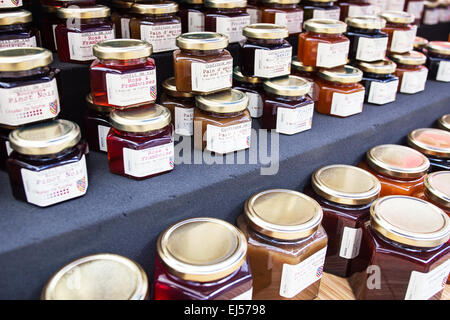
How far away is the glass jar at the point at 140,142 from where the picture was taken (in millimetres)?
1005

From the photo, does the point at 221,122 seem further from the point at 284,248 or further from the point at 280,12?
the point at 280,12

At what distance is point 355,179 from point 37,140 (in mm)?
849

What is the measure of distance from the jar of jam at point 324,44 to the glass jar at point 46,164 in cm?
84

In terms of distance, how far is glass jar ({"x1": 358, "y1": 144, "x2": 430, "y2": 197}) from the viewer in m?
1.31

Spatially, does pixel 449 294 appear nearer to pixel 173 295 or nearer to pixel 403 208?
pixel 403 208

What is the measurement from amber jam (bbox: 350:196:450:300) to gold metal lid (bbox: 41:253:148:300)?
562mm

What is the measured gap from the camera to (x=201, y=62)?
1.12 m

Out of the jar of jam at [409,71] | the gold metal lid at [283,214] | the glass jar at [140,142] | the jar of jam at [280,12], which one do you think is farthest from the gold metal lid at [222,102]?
the jar of jam at [409,71]

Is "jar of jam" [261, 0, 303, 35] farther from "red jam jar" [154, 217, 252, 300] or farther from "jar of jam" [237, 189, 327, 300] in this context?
"red jam jar" [154, 217, 252, 300]

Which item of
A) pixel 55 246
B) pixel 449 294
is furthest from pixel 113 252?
pixel 449 294

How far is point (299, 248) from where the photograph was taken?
39.5 inches

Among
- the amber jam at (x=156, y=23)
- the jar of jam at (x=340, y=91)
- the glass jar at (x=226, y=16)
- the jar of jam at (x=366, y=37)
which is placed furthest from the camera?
the jar of jam at (x=366, y=37)

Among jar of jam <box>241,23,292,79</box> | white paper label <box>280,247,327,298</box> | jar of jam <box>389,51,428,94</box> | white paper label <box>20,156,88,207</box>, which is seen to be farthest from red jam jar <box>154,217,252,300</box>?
jar of jam <box>389,51,428,94</box>

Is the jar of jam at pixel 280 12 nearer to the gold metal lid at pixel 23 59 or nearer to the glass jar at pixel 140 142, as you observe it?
the glass jar at pixel 140 142
